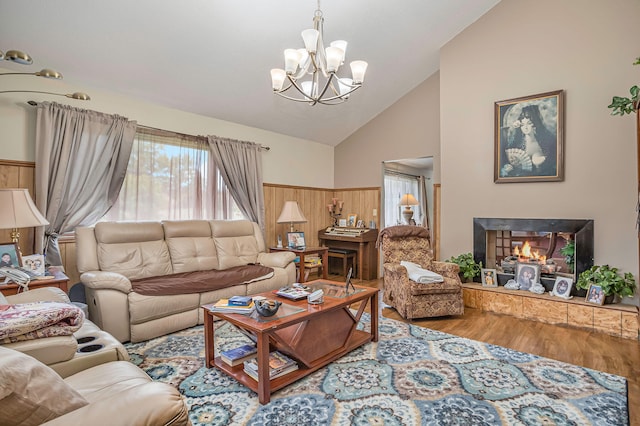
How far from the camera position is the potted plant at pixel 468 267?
412 cm

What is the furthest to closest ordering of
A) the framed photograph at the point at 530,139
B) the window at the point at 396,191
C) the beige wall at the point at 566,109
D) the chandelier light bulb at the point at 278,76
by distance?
the window at the point at 396,191 → the framed photograph at the point at 530,139 → the beige wall at the point at 566,109 → the chandelier light bulb at the point at 278,76

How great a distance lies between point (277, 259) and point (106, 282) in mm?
1964

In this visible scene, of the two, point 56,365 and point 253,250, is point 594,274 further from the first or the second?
point 56,365

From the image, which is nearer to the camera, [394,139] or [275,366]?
[275,366]

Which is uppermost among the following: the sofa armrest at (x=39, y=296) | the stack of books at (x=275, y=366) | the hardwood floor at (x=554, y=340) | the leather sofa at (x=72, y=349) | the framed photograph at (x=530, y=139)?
the framed photograph at (x=530, y=139)

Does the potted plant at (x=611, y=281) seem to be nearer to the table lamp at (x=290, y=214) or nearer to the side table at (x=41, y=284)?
the table lamp at (x=290, y=214)

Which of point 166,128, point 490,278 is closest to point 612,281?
point 490,278

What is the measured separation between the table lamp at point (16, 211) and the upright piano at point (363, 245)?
409 cm

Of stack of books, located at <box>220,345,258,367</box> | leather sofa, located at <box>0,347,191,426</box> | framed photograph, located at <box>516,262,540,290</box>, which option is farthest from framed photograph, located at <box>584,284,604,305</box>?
leather sofa, located at <box>0,347,191,426</box>

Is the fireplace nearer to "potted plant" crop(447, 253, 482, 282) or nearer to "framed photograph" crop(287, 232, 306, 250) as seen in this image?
"potted plant" crop(447, 253, 482, 282)

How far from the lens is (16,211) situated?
248 cm

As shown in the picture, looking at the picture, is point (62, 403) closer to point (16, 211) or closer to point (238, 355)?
point (238, 355)

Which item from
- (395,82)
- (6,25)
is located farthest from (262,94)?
(6,25)

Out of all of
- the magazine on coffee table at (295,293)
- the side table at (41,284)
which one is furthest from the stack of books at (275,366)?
the side table at (41,284)
